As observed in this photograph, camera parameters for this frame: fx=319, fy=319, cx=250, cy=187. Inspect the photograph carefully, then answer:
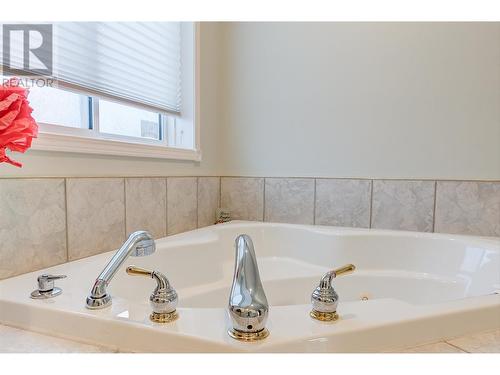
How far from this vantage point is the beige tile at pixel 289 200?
1695mm

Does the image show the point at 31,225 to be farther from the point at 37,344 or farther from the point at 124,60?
the point at 124,60

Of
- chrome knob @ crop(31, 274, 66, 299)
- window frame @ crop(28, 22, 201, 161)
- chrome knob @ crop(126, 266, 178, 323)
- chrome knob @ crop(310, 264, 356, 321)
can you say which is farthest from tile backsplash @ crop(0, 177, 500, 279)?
chrome knob @ crop(310, 264, 356, 321)

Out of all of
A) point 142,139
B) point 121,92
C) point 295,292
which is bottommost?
point 295,292

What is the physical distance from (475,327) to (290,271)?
909 mm

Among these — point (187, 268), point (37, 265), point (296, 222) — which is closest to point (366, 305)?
point (187, 268)

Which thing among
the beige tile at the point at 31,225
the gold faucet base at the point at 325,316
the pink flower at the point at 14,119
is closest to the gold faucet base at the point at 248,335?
the gold faucet base at the point at 325,316

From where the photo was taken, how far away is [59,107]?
3.71ft

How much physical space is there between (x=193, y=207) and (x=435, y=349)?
125 centimetres

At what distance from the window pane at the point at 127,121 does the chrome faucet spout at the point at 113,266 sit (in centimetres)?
76

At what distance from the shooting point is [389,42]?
1538 mm

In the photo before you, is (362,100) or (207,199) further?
(207,199)

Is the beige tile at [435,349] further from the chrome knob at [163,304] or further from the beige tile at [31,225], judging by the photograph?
the beige tile at [31,225]

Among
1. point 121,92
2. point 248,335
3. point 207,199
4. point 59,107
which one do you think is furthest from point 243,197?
point 248,335

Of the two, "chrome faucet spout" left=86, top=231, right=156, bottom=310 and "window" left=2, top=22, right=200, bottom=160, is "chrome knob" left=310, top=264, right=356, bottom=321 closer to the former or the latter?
"chrome faucet spout" left=86, top=231, right=156, bottom=310
